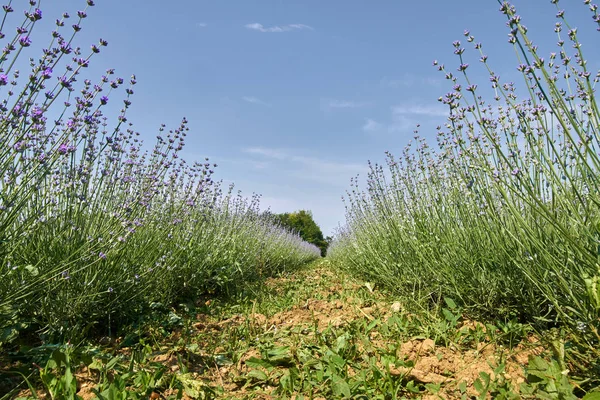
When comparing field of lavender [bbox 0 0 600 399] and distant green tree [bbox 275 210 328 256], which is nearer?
field of lavender [bbox 0 0 600 399]

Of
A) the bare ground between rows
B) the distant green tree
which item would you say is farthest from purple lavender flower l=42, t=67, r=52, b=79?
the distant green tree

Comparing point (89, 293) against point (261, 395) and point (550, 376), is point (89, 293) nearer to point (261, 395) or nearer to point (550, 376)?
point (261, 395)

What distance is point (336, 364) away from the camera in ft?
6.61

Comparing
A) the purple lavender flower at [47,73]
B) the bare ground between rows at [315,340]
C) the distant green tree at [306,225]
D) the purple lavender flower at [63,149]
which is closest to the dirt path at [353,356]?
the bare ground between rows at [315,340]

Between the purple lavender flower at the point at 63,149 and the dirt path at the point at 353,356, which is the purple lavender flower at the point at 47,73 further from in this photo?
the dirt path at the point at 353,356

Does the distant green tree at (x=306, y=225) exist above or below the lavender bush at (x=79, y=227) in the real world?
above

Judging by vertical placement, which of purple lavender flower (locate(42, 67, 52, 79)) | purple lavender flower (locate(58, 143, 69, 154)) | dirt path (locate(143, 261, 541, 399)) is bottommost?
dirt path (locate(143, 261, 541, 399))

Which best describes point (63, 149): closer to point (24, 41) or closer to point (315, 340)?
point (24, 41)

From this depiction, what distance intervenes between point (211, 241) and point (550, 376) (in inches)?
133

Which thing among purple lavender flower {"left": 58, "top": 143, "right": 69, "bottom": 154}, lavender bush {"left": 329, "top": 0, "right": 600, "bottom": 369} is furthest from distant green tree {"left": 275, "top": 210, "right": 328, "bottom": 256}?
purple lavender flower {"left": 58, "top": 143, "right": 69, "bottom": 154}

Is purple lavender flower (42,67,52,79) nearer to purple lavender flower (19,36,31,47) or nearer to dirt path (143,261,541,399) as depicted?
purple lavender flower (19,36,31,47)

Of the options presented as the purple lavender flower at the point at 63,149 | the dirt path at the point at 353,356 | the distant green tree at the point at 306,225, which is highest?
the distant green tree at the point at 306,225

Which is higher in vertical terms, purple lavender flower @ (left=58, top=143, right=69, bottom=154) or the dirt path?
purple lavender flower @ (left=58, top=143, right=69, bottom=154)

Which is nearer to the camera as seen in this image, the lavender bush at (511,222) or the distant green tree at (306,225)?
the lavender bush at (511,222)
